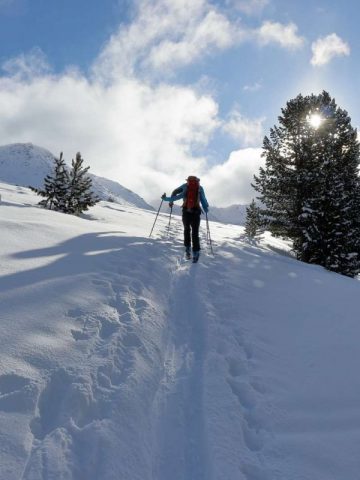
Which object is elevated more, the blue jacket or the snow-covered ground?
the blue jacket

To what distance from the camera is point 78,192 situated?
2847 cm

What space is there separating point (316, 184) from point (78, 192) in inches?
720

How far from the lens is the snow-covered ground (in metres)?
2.80

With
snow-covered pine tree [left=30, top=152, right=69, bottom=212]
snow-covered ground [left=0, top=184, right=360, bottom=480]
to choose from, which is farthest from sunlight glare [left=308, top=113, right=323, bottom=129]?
snow-covered pine tree [left=30, top=152, right=69, bottom=212]

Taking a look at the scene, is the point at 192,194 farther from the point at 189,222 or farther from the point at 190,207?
the point at 189,222

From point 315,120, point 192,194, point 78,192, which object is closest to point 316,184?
point 315,120

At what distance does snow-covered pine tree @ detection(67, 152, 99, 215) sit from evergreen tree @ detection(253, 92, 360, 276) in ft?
43.9

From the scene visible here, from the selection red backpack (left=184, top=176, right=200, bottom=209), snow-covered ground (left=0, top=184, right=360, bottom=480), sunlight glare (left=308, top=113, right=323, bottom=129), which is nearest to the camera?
snow-covered ground (left=0, top=184, right=360, bottom=480)

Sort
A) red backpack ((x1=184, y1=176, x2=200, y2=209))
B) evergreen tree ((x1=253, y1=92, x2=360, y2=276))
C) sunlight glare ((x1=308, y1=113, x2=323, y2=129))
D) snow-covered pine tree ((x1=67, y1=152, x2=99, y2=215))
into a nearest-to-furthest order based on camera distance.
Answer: red backpack ((x1=184, y1=176, x2=200, y2=209)) < evergreen tree ((x1=253, y1=92, x2=360, y2=276)) < sunlight glare ((x1=308, y1=113, x2=323, y2=129)) < snow-covered pine tree ((x1=67, y1=152, x2=99, y2=215))

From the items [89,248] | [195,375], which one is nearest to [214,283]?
[89,248]

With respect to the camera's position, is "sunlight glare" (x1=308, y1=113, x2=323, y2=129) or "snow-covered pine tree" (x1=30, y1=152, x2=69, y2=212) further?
"snow-covered pine tree" (x1=30, y1=152, x2=69, y2=212)

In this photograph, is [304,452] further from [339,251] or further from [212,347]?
[339,251]

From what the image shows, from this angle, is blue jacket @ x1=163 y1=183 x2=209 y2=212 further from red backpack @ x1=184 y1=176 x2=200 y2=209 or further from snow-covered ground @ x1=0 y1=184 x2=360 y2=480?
snow-covered ground @ x1=0 y1=184 x2=360 y2=480

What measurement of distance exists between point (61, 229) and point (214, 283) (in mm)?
4278
